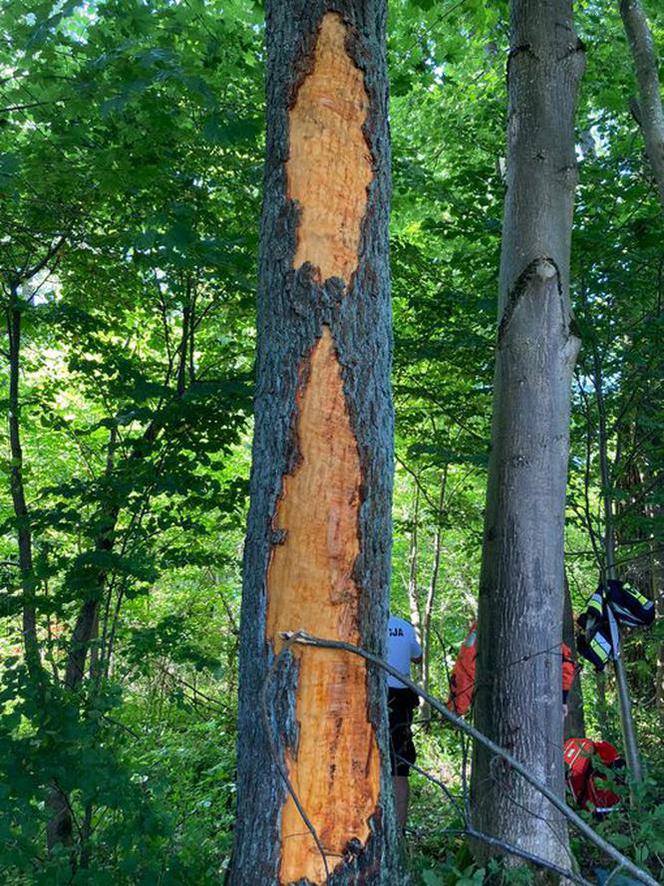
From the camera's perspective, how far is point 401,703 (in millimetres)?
4922

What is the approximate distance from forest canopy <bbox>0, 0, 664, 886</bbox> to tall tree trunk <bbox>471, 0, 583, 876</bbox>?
0.36 meters

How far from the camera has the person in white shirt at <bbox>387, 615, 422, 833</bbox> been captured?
15.1 feet

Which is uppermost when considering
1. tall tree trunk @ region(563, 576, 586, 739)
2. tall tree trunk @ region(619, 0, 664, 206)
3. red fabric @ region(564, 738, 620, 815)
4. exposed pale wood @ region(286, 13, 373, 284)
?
tall tree trunk @ region(619, 0, 664, 206)

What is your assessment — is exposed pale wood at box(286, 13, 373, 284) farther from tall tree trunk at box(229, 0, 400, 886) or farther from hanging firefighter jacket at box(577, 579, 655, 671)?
hanging firefighter jacket at box(577, 579, 655, 671)

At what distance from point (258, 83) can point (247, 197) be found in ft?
2.56

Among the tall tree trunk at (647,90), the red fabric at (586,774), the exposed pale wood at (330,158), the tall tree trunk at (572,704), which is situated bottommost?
the red fabric at (586,774)

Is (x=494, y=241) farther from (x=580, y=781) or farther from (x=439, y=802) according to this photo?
(x=439, y=802)

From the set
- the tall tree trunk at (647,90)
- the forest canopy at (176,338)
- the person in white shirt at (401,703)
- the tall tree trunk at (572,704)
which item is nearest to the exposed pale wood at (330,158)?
the forest canopy at (176,338)

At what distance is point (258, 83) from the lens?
16.1 feet

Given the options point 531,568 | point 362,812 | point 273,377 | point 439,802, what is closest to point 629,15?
point 531,568

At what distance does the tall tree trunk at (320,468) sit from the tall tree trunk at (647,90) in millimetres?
2701

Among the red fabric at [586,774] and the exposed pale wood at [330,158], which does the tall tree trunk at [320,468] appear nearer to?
the exposed pale wood at [330,158]

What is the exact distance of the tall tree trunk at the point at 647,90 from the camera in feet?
13.1

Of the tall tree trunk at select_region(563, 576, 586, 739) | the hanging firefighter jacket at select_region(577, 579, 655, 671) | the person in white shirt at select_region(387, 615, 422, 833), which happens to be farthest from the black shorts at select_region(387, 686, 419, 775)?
the tall tree trunk at select_region(563, 576, 586, 739)
